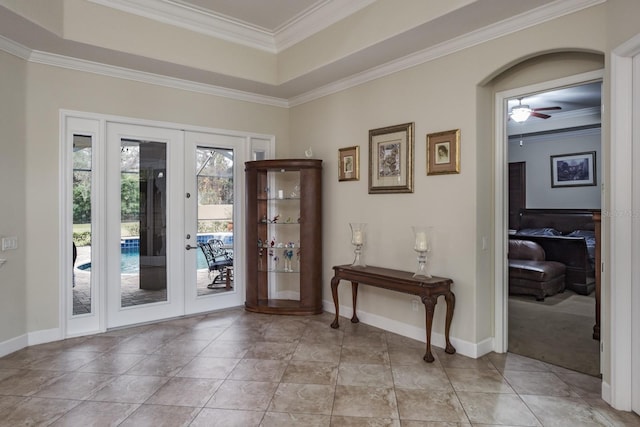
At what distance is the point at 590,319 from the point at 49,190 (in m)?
6.32

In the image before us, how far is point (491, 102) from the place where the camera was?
3676 mm

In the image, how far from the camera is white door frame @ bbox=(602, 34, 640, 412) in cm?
250

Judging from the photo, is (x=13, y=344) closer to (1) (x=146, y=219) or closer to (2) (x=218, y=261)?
(1) (x=146, y=219)

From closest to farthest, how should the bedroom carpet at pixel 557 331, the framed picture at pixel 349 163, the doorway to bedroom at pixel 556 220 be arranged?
the bedroom carpet at pixel 557 331 → the doorway to bedroom at pixel 556 220 → the framed picture at pixel 349 163

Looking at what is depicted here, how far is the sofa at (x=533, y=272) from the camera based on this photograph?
572 centimetres

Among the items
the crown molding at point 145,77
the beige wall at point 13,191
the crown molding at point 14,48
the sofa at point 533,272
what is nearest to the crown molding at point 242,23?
the crown molding at point 145,77

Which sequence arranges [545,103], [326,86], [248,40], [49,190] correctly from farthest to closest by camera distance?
[545,103]
[326,86]
[248,40]
[49,190]

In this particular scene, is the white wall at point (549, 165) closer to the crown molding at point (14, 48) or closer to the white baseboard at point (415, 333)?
the white baseboard at point (415, 333)

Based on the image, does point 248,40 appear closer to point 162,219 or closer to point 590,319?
point 162,219

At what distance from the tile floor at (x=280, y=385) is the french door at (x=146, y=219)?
1.76 ft

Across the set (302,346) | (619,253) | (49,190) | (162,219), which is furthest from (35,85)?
(619,253)

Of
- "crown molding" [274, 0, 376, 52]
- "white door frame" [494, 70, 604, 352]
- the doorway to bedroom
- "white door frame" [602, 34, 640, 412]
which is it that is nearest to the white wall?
the doorway to bedroom

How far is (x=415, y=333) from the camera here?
4008mm

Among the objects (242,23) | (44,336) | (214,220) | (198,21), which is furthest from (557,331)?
(44,336)
